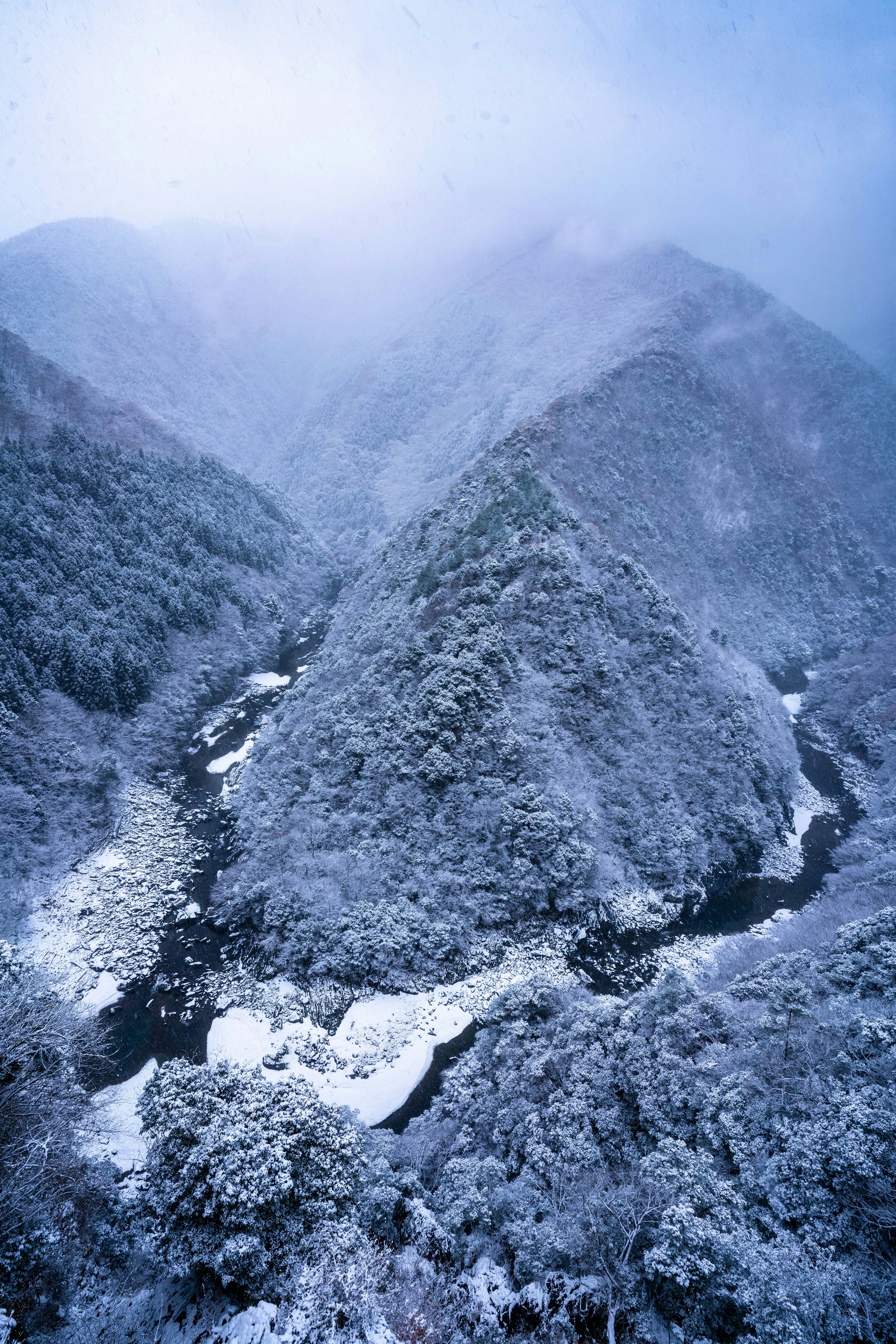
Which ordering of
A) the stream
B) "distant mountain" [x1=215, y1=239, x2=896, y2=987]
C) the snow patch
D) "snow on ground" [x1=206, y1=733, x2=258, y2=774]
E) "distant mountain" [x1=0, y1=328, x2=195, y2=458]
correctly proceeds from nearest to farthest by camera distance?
the stream → "distant mountain" [x1=215, y1=239, x2=896, y2=987] → the snow patch → "snow on ground" [x1=206, y1=733, x2=258, y2=774] → "distant mountain" [x1=0, y1=328, x2=195, y2=458]

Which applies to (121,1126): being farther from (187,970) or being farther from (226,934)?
(226,934)

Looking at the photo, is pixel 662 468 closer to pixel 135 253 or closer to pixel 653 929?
pixel 653 929

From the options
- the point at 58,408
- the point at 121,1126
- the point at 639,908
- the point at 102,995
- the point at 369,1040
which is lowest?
the point at 102,995

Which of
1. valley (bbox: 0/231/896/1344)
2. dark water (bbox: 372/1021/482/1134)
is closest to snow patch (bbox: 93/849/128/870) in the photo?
valley (bbox: 0/231/896/1344)

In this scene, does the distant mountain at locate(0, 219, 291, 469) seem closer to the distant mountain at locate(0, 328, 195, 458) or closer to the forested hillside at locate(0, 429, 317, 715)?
the distant mountain at locate(0, 328, 195, 458)

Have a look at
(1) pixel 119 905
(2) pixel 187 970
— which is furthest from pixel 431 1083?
(1) pixel 119 905

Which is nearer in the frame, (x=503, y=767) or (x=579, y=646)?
(x=503, y=767)

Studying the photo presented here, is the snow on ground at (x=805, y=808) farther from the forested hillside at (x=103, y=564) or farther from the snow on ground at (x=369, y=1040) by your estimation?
the forested hillside at (x=103, y=564)

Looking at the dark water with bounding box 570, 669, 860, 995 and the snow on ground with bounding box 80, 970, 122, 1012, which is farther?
the dark water with bounding box 570, 669, 860, 995
